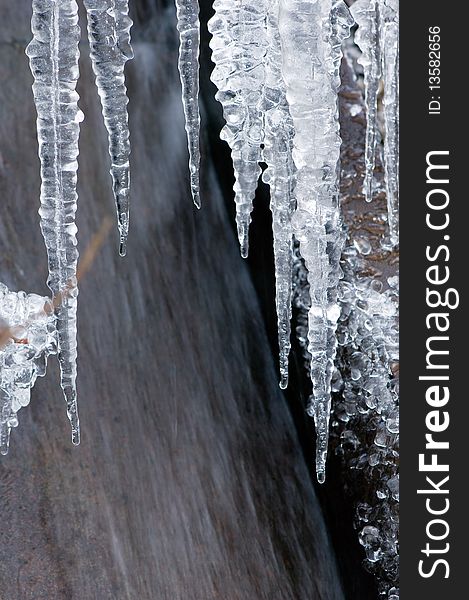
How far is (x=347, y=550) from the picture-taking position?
1.45m

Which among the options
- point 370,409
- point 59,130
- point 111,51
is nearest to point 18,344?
point 59,130

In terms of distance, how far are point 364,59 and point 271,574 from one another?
882 mm

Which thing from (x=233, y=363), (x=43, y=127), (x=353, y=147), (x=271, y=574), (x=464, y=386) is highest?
(x=353, y=147)

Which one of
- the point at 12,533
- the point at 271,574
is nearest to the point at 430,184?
the point at 271,574

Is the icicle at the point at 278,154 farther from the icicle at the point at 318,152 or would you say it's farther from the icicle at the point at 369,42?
the icicle at the point at 369,42

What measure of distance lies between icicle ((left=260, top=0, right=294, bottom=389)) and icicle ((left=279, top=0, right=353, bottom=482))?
0.15ft

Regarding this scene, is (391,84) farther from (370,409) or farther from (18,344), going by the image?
(18,344)

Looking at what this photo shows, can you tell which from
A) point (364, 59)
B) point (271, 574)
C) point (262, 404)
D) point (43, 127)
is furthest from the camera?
point (262, 404)

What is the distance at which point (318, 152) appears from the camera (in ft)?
3.47

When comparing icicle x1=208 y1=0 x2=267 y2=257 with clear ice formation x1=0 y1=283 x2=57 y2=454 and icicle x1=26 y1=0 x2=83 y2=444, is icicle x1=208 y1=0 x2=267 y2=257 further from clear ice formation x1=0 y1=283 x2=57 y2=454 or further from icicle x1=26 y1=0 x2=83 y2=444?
clear ice formation x1=0 y1=283 x2=57 y2=454

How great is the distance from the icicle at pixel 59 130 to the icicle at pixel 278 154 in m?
0.26

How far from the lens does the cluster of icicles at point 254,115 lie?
1.00 meters

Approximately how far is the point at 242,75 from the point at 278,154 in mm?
117

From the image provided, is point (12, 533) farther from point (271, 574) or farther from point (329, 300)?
point (329, 300)
